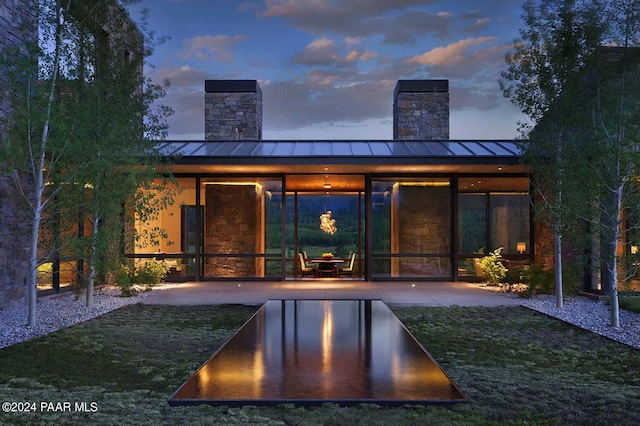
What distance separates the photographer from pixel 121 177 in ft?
30.6

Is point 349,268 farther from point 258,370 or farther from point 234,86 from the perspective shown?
point 258,370

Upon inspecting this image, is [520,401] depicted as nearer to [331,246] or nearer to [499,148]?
[499,148]

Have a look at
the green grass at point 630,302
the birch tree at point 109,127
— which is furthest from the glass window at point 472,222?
the birch tree at point 109,127

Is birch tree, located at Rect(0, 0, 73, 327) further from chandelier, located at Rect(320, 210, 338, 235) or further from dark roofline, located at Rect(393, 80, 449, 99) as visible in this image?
dark roofline, located at Rect(393, 80, 449, 99)

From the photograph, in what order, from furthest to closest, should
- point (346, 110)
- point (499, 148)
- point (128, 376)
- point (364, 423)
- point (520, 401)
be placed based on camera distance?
point (346, 110) → point (499, 148) → point (128, 376) → point (520, 401) → point (364, 423)

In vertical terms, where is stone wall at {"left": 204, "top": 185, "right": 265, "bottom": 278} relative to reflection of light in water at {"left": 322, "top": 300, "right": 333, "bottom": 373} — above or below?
above

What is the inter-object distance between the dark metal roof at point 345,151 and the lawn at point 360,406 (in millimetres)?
4787

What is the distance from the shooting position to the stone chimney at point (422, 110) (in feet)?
58.5

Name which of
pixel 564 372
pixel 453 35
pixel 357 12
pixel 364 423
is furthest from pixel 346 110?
pixel 364 423

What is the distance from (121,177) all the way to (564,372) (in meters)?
7.61

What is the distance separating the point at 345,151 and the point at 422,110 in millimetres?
5765

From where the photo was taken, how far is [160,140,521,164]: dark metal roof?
12.3 metres

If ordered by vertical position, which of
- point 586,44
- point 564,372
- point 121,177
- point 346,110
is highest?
point 346,110

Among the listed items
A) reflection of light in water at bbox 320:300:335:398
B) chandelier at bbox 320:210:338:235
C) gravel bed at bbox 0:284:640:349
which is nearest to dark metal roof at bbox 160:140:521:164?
chandelier at bbox 320:210:338:235
